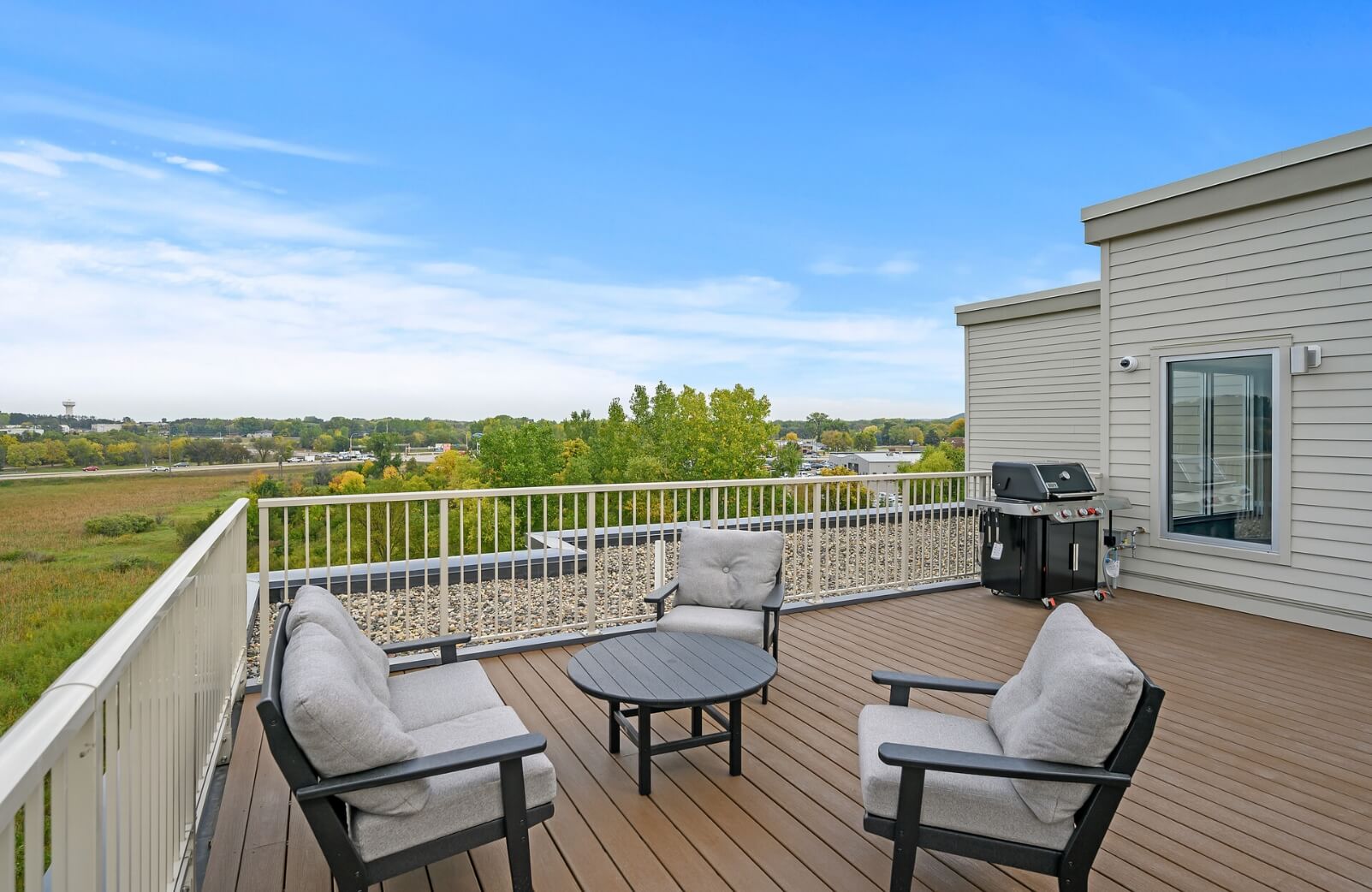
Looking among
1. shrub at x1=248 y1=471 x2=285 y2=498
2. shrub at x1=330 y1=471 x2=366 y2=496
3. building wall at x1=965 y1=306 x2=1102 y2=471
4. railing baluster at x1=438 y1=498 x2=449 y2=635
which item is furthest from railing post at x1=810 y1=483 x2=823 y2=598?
shrub at x1=248 y1=471 x2=285 y2=498

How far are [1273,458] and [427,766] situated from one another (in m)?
6.22

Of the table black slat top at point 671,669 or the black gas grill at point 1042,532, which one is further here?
the black gas grill at point 1042,532

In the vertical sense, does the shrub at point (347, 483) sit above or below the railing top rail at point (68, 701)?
below

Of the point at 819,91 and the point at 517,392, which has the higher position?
the point at 819,91

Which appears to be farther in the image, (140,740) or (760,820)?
(760,820)

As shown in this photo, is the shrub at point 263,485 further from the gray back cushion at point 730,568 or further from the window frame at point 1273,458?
the window frame at point 1273,458

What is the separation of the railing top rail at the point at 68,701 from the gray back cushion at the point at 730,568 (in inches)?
108

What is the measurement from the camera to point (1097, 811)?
1912mm

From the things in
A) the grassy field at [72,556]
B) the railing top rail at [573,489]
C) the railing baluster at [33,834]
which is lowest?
the grassy field at [72,556]

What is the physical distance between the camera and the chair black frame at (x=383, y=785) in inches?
70.2

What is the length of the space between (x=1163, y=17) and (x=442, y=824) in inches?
631

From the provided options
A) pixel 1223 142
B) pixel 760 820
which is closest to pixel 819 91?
pixel 1223 142

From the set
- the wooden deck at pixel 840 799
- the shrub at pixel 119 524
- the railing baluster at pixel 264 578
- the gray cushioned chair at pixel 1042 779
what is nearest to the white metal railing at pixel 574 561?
the railing baluster at pixel 264 578

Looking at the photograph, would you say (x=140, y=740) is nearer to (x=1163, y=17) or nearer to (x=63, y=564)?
(x=1163, y=17)
